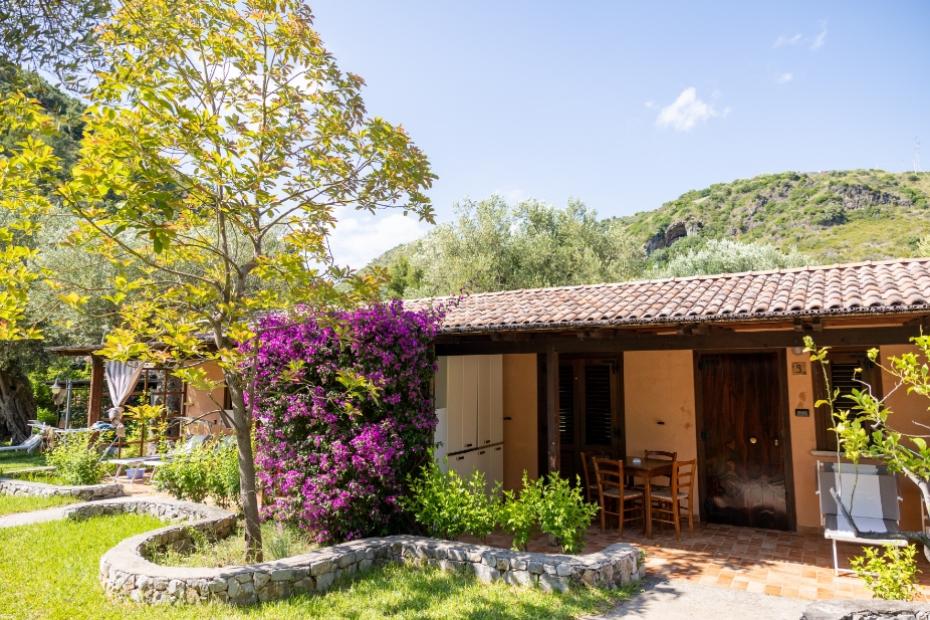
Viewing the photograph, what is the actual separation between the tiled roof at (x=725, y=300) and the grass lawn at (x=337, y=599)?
292cm

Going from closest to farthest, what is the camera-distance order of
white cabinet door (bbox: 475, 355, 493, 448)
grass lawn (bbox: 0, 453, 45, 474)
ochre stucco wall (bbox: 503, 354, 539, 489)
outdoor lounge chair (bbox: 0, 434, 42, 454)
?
white cabinet door (bbox: 475, 355, 493, 448)
ochre stucco wall (bbox: 503, 354, 539, 489)
grass lawn (bbox: 0, 453, 45, 474)
outdoor lounge chair (bbox: 0, 434, 42, 454)

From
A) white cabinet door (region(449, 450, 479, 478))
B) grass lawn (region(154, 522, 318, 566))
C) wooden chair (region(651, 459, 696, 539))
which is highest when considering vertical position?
white cabinet door (region(449, 450, 479, 478))

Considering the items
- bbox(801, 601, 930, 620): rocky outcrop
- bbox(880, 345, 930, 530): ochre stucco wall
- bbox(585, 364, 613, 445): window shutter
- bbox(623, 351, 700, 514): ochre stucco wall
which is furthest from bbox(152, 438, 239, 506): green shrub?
bbox(880, 345, 930, 530): ochre stucco wall

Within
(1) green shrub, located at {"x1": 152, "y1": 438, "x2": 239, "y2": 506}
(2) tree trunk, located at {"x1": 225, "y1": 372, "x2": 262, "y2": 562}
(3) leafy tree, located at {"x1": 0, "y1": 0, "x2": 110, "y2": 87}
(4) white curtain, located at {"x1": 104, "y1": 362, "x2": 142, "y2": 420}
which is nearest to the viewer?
(3) leafy tree, located at {"x1": 0, "y1": 0, "x2": 110, "y2": 87}

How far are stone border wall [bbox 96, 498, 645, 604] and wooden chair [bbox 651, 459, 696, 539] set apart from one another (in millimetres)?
1633

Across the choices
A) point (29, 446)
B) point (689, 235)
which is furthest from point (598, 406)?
point (689, 235)

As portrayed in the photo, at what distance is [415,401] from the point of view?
712 centimetres

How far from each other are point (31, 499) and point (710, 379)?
11.5 meters

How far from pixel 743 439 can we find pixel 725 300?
9.60ft

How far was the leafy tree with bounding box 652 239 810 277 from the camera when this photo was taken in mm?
21969

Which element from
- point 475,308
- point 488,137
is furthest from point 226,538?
point 488,137

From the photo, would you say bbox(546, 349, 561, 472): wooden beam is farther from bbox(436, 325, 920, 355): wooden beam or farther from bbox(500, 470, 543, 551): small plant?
bbox(500, 470, 543, 551): small plant

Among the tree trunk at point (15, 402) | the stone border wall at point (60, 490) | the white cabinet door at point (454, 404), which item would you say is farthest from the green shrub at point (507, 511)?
the tree trunk at point (15, 402)

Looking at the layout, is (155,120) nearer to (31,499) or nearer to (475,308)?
(475,308)
